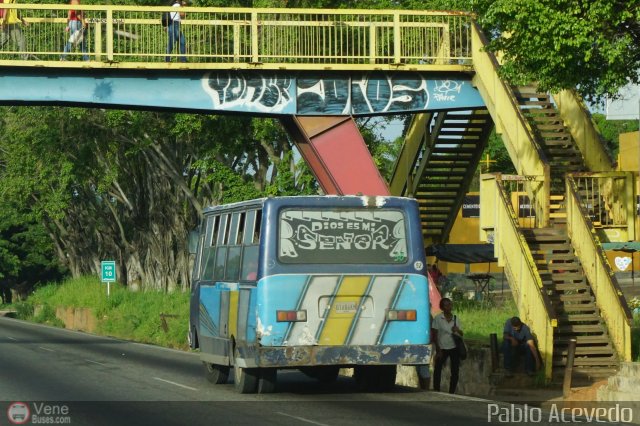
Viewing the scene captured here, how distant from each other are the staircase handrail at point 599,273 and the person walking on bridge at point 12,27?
41.1ft

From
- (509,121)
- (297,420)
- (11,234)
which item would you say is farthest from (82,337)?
(11,234)

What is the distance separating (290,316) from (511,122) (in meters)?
10.7

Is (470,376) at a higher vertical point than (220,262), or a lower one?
lower

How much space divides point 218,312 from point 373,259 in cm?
337

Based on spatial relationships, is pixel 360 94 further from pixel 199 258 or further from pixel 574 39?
pixel 574 39

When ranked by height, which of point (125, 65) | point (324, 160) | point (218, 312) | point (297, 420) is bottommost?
point (297, 420)

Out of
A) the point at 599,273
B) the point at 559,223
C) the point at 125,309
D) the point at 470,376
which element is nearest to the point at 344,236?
the point at 470,376

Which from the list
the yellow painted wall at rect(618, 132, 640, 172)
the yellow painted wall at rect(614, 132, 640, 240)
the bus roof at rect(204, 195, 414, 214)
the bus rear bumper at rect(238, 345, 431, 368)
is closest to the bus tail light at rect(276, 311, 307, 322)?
the bus rear bumper at rect(238, 345, 431, 368)

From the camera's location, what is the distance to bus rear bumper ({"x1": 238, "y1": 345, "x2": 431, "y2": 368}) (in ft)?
61.1

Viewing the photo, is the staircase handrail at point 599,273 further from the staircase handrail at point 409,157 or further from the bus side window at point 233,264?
the staircase handrail at point 409,157

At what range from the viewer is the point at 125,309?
5250 cm

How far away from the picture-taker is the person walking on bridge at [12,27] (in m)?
29.2

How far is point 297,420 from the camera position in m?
15.5

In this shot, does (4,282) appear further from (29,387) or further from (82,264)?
(29,387)
